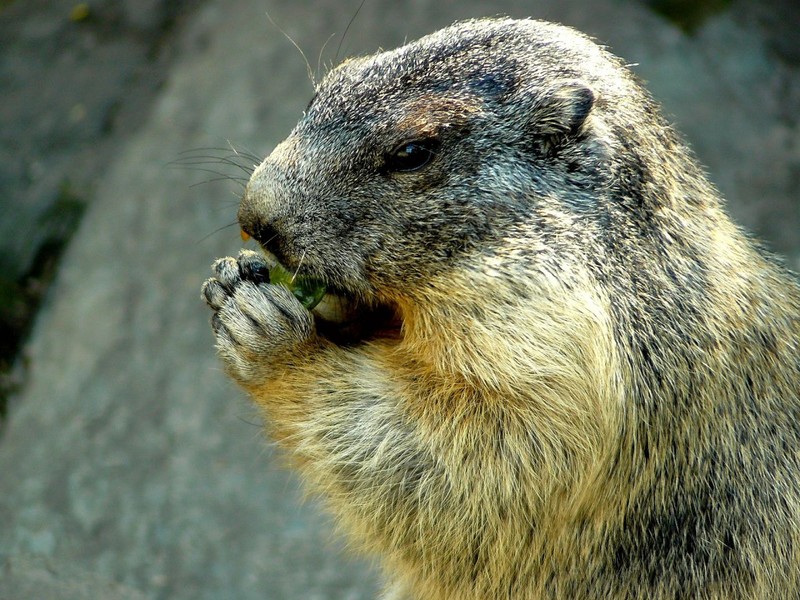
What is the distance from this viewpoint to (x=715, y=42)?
837 centimetres

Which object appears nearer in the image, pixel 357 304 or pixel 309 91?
pixel 357 304

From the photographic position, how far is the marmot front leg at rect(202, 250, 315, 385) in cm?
380

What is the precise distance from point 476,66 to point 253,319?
1.31 meters

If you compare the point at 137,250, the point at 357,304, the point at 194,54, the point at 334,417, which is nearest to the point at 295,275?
the point at 357,304

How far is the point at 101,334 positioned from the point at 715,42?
5674 mm

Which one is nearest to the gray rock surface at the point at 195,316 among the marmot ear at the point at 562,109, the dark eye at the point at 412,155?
the dark eye at the point at 412,155

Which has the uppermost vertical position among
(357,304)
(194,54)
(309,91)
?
(194,54)

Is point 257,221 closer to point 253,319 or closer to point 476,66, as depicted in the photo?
point 253,319

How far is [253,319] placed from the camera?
3842 millimetres

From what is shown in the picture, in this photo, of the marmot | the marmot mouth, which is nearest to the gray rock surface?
the marmot mouth

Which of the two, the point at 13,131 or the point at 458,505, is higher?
the point at 13,131

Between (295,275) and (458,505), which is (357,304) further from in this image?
(458,505)

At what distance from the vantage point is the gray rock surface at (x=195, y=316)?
6371mm

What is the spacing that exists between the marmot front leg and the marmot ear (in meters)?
1.16
